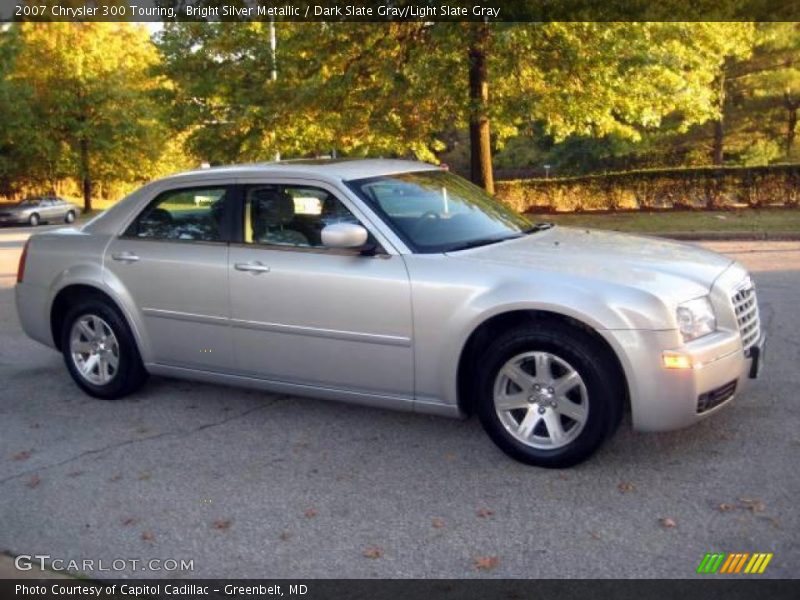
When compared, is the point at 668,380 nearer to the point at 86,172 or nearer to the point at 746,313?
the point at 746,313

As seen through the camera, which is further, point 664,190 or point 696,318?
point 664,190

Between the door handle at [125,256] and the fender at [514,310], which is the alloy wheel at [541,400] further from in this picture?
the door handle at [125,256]

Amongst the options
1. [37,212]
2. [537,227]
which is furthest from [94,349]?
[37,212]

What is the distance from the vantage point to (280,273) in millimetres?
5176

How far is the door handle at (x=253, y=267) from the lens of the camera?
5238 mm

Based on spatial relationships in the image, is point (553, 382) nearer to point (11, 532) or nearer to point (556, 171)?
point (11, 532)

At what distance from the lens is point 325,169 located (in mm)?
5457

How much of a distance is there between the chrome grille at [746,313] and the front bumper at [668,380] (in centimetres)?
31

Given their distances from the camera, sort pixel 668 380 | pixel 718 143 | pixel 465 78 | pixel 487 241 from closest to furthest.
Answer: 1. pixel 668 380
2. pixel 487 241
3. pixel 465 78
4. pixel 718 143

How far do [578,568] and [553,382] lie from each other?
1.18 meters

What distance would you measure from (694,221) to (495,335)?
15.7 meters

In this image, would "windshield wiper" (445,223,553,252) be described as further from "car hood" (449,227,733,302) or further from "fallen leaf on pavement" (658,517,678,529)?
"fallen leaf on pavement" (658,517,678,529)

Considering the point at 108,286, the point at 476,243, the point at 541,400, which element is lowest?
the point at 541,400

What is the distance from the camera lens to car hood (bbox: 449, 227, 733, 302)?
4.38m
